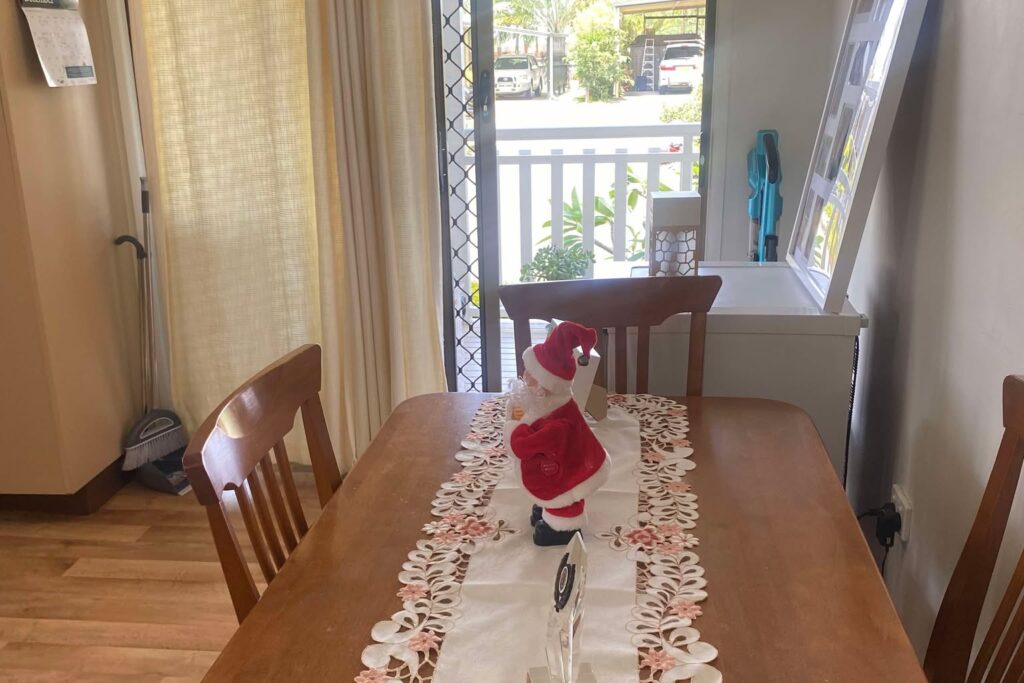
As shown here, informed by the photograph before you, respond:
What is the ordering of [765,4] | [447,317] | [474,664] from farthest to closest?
[447,317]
[765,4]
[474,664]

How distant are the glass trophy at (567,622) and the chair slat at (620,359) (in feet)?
3.23

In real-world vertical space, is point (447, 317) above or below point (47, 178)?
below

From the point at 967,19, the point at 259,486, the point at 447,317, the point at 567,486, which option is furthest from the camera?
the point at 447,317

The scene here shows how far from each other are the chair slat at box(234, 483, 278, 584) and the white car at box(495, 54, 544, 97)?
8.44 ft

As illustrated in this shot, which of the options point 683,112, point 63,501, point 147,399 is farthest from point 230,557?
point 683,112

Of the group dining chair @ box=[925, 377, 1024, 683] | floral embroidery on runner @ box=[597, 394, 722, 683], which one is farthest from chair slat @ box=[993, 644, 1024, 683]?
floral embroidery on runner @ box=[597, 394, 722, 683]

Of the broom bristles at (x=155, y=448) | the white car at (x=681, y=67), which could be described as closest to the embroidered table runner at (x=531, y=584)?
the broom bristles at (x=155, y=448)

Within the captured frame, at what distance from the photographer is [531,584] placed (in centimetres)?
117

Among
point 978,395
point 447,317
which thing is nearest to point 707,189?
point 447,317

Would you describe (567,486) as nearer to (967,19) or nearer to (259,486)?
(259,486)

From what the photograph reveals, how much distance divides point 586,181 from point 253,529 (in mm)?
3202

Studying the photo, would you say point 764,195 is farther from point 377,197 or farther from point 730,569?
point 730,569

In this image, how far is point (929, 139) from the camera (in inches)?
71.6

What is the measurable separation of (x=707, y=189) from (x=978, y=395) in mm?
1690
